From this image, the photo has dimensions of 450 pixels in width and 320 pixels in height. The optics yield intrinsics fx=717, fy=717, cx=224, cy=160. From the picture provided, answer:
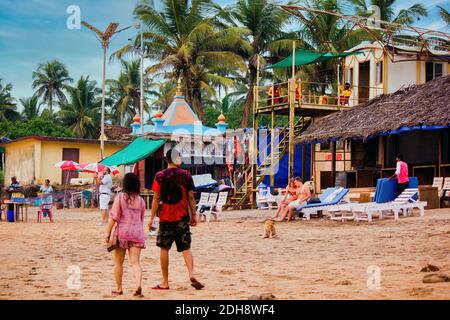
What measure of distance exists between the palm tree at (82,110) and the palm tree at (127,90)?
1.51m

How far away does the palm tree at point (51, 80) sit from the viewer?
62469mm

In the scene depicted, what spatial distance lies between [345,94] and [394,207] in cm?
1147

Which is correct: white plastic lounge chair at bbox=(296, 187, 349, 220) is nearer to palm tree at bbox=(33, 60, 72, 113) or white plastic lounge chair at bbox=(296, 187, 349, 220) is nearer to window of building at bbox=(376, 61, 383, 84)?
window of building at bbox=(376, 61, 383, 84)

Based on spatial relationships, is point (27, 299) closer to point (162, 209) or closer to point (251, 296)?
point (162, 209)

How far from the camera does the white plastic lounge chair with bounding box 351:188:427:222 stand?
1680 cm

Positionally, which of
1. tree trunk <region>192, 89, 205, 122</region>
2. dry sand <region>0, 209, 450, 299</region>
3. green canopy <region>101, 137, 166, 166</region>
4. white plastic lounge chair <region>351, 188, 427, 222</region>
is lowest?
dry sand <region>0, 209, 450, 299</region>

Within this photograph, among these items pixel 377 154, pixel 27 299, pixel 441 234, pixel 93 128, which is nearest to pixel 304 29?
pixel 377 154

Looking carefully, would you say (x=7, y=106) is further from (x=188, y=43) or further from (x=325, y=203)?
(x=325, y=203)

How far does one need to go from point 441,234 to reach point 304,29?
1081 inches

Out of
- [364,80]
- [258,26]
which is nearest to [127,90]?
[258,26]

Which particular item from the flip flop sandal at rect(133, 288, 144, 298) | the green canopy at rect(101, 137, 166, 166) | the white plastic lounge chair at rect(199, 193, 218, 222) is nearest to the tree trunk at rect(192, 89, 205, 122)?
the green canopy at rect(101, 137, 166, 166)

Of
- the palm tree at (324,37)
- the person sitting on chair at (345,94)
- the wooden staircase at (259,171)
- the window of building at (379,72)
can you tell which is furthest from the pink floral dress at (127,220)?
the palm tree at (324,37)

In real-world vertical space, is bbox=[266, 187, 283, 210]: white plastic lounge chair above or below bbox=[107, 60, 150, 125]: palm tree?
below

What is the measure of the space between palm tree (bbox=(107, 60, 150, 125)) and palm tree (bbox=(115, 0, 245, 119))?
1981 cm
